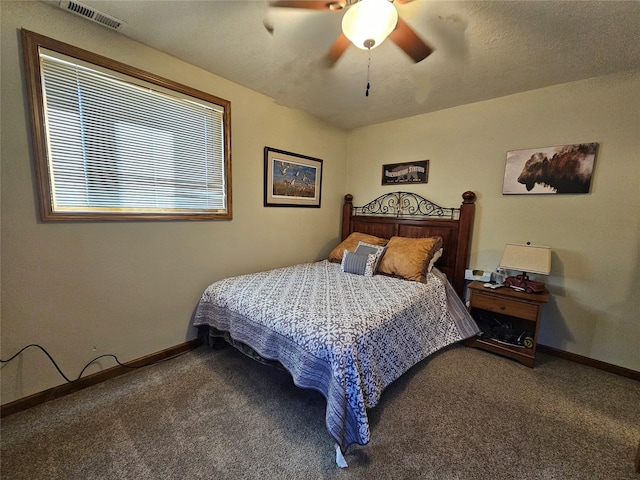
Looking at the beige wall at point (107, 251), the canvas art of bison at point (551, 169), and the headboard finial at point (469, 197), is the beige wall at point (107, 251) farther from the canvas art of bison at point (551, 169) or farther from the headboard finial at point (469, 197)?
the canvas art of bison at point (551, 169)

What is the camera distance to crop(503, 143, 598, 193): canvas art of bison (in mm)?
2242

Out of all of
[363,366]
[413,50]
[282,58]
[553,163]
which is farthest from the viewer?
[553,163]

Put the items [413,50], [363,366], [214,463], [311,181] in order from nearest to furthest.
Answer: [214,463] → [363,366] → [413,50] → [311,181]

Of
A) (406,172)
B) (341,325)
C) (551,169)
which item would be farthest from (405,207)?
(341,325)

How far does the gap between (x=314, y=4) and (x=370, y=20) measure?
15.2 inches

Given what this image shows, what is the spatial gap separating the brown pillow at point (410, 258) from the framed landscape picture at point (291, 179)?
1.25m

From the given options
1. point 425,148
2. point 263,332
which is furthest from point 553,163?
point 263,332

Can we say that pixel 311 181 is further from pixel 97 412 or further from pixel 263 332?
pixel 97 412

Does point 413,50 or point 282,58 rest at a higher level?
point 282,58

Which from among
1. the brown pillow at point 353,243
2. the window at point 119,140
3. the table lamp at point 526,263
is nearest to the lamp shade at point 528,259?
the table lamp at point 526,263

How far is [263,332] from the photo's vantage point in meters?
1.77

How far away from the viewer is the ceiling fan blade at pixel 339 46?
1611 millimetres

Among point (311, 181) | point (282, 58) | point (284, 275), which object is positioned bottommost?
point (284, 275)

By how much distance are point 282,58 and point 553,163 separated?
8.48ft
